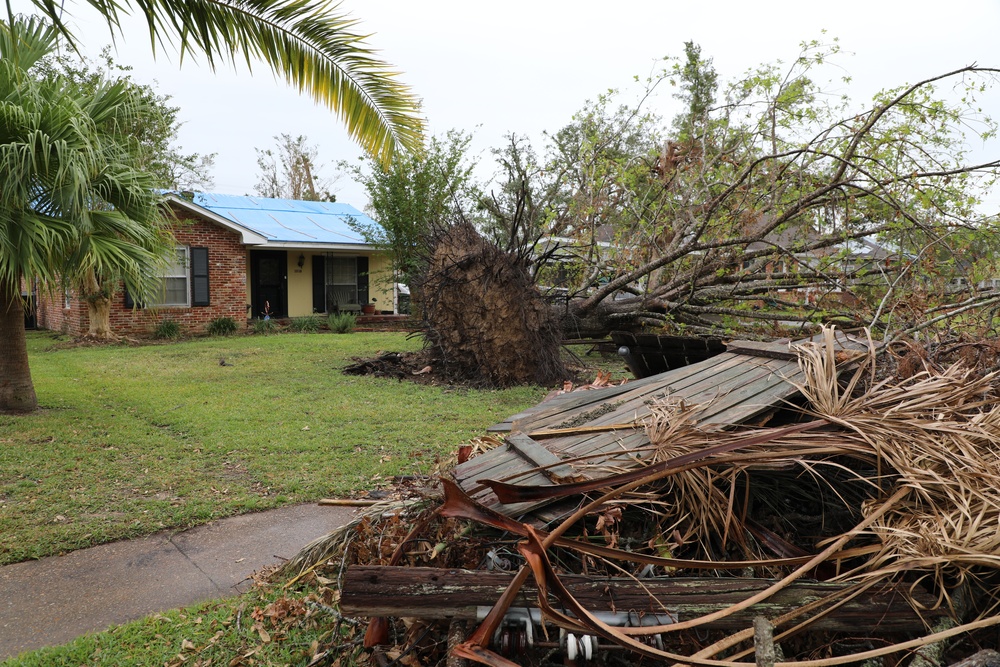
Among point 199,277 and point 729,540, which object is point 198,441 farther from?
point 199,277

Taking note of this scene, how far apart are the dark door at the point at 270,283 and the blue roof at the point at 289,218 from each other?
3.02 feet

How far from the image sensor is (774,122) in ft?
25.2

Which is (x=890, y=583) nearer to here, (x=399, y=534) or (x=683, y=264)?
(x=399, y=534)

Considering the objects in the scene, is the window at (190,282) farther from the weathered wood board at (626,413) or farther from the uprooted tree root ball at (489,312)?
the weathered wood board at (626,413)

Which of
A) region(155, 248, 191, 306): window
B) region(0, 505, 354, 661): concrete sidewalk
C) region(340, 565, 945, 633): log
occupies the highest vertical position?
region(155, 248, 191, 306): window

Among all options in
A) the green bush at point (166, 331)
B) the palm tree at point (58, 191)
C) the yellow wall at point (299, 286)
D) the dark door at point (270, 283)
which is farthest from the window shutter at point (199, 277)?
the palm tree at point (58, 191)

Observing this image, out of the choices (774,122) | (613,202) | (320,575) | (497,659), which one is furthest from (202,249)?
(497,659)

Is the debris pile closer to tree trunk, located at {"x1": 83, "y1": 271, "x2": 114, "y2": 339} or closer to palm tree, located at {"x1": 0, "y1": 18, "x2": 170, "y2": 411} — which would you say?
palm tree, located at {"x1": 0, "y1": 18, "x2": 170, "y2": 411}

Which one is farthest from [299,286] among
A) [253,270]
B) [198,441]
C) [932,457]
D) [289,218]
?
[932,457]

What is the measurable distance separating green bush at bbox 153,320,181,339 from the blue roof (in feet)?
10.4

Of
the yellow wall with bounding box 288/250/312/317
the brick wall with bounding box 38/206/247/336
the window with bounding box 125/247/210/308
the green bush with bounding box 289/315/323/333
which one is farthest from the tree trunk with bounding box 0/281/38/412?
the yellow wall with bounding box 288/250/312/317

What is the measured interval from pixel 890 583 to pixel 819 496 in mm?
490

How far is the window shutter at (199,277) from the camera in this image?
17.5 metres

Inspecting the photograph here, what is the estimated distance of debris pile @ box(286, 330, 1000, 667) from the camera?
7.01 feet
